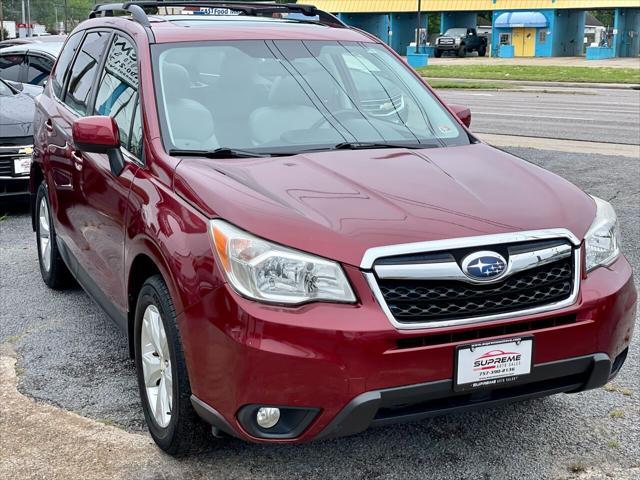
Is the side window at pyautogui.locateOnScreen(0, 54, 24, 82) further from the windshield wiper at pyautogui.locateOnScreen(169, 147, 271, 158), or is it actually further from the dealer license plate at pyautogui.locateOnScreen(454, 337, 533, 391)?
the dealer license plate at pyautogui.locateOnScreen(454, 337, 533, 391)

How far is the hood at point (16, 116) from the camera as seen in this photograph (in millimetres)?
7879

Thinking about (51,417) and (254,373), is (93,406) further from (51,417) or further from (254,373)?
(254,373)

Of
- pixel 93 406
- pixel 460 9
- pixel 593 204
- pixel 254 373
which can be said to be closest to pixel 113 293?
pixel 93 406

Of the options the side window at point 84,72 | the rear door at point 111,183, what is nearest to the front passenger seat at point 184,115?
the rear door at point 111,183

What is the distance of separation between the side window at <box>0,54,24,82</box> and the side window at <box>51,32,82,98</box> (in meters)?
5.93

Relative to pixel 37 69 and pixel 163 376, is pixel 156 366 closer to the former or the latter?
pixel 163 376

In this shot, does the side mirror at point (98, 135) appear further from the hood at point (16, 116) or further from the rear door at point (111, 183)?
the hood at point (16, 116)

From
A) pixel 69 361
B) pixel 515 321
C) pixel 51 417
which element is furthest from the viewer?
pixel 69 361

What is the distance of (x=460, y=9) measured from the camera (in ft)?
205

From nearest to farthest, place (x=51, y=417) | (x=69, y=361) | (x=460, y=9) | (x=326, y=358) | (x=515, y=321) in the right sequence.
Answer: (x=326, y=358) → (x=515, y=321) → (x=51, y=417) → (x=69, y=361) → (x=460, y=9)

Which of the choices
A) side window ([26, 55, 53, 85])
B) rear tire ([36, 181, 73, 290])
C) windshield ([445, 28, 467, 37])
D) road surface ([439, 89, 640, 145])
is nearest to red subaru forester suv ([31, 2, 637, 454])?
rear tire ([36, 181, 73, 290])

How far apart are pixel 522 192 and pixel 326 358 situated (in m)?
1.16

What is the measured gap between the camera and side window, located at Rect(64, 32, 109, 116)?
Result: 4.90 m

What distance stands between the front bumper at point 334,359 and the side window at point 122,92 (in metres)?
1.25
